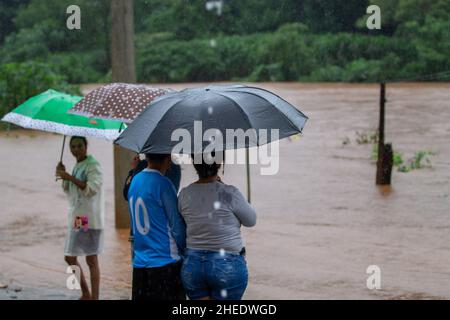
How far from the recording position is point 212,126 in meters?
4.89

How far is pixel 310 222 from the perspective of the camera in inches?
528

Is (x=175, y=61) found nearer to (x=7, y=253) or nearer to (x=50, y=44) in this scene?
(x=50, y=44)

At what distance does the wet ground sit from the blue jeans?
142 inches

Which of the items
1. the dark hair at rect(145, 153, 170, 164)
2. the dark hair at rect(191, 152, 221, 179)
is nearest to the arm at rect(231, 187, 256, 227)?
the dark hair at rect(191, 152, 221, 179)

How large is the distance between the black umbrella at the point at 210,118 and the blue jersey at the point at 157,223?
25 centimetres

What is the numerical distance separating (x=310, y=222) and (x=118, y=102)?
7.64 m

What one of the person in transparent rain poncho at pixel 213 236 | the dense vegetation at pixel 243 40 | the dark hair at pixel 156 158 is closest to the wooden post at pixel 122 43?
the dark hair at pixel 156 158

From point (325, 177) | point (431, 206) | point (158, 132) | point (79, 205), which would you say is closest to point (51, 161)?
point (325, 177)

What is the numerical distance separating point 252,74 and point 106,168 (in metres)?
29.0

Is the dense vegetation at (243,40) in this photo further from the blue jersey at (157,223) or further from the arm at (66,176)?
the blue jersey at (157,223)

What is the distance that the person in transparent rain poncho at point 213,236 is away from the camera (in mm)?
4887

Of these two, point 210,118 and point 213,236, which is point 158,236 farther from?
point 210,118

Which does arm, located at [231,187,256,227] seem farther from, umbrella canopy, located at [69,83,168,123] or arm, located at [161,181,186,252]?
umbrella canopy, located at [69,83,168,123]
